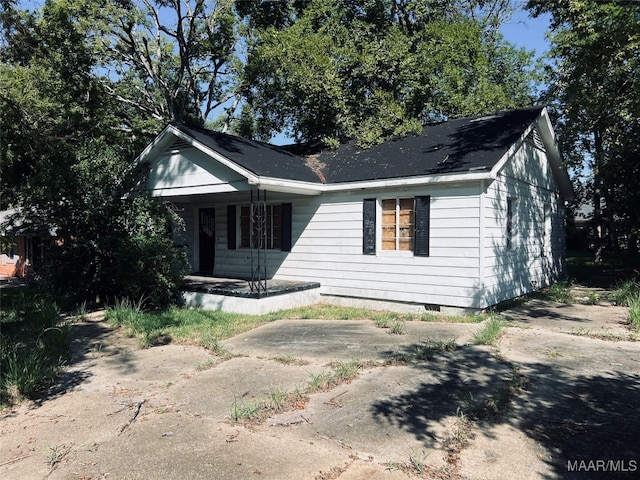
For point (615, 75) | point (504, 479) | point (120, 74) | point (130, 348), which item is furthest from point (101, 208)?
point (120, 74)

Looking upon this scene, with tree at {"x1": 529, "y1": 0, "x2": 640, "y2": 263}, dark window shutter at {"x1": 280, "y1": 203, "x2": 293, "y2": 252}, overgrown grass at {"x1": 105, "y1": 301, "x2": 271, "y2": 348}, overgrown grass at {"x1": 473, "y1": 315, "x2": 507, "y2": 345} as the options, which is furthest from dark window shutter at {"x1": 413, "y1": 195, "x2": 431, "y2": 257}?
tree at {"x1": 529, "y1": 0, "x2": 640, "y2": 263}

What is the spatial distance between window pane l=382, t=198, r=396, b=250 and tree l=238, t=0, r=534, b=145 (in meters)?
3.60

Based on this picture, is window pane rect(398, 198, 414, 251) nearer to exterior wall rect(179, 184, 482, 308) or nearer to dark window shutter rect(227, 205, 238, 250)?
exterior wall rect(179, 184, 482, 308)

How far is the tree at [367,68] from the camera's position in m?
15.4

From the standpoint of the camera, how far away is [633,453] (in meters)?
3.46

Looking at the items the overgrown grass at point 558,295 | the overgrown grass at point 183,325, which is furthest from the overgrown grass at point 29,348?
the overgrown grass at point 558,295

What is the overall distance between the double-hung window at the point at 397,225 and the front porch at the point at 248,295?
6.40 ft

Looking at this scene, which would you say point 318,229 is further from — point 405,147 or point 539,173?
point 539,173

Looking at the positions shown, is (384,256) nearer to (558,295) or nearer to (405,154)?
(405,154)

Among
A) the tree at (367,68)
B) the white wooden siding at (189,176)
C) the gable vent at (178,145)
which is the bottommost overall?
the white wooden siding at (189,176)

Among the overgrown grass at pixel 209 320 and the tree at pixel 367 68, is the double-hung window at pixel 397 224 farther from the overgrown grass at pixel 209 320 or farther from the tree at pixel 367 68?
the tree at pixel 367 68

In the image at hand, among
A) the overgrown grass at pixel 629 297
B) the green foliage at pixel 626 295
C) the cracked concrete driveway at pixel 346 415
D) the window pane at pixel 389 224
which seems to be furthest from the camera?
the window pane at pixel 389 224

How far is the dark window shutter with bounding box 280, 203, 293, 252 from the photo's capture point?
473 inches

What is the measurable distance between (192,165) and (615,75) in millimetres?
10830
